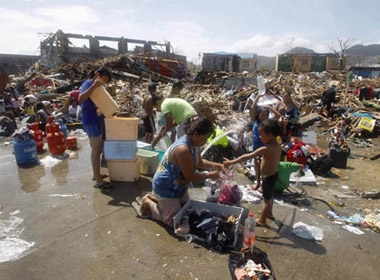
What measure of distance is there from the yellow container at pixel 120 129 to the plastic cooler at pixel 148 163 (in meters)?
0.74

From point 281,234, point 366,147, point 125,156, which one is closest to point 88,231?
point 125,156

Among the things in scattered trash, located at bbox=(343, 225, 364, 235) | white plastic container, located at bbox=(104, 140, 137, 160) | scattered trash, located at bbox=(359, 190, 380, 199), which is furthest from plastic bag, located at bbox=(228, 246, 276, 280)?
scattered trash, located at bbox=(359, 190, 380, 199)

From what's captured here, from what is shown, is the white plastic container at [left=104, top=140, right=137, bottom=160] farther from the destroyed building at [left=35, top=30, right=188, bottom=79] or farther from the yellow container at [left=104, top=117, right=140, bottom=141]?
the destroyed building at [left=35, top=30, right=188, bottom=79]

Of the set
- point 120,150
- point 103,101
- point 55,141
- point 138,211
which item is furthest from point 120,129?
point 55,141

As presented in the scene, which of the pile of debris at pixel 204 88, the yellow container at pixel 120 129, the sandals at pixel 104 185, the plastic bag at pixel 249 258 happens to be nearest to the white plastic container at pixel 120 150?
the yellow container at pixel 120 129

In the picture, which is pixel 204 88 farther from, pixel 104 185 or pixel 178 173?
pixel 178 173

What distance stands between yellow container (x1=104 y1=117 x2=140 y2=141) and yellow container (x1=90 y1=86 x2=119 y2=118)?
0.42 feet

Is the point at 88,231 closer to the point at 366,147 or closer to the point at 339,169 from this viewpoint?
the point at 339,169

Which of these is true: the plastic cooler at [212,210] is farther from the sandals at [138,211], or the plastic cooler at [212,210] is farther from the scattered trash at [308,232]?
the scattered trash at [308,232]

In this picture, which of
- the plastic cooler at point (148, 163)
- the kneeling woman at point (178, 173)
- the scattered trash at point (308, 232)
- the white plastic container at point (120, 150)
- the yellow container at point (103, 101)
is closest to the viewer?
the kneeling woman at point (178, 173)

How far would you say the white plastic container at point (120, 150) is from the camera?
467 centimetres

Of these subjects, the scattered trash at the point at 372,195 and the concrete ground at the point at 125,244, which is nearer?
the concrete ground at the point at 125,244

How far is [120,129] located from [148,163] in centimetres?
98

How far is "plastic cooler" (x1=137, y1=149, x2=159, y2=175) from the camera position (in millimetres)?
5277
